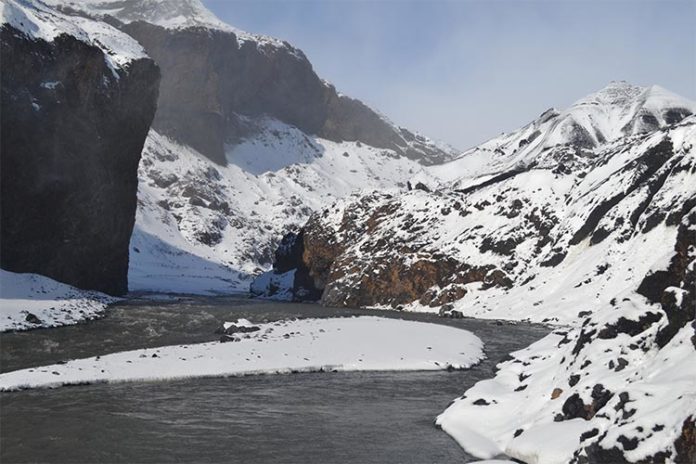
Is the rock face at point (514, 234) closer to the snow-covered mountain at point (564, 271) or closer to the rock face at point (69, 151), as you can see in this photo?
the snow-covered mountain at point (564, 271)

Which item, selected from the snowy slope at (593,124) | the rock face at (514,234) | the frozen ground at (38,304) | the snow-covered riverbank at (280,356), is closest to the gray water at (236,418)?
the snow-covered riverbank at (280,356)

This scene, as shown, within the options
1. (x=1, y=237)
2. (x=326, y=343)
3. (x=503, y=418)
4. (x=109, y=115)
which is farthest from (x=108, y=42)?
(x=503, y=418)

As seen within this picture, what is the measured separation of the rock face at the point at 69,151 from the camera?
245ft

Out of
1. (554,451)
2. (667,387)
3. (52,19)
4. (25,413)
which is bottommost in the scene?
(25,413)

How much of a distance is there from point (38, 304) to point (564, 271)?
63074mm

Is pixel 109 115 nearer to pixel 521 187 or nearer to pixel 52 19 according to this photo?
pixel 52 19

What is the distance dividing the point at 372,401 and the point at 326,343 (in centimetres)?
1648

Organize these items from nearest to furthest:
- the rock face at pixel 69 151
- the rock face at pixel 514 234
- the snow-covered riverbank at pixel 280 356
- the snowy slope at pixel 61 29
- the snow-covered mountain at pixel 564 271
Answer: the snow-covered mountain at pixel 564 271
the snow-covered riverbank at pixel 280 356
the rock face at pixel 69 151
the rock face at pixel 514 234
the snowy slope at pixel 61 29

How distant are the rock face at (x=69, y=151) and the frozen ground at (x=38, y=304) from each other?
203 inches

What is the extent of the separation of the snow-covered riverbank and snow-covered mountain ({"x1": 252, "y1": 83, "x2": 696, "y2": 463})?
6.92m

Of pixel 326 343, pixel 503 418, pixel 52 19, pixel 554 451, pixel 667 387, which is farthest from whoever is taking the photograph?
pixel 52 19

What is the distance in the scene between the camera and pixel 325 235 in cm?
12394

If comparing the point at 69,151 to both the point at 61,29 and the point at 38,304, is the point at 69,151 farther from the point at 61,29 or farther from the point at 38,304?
the point at 38,304

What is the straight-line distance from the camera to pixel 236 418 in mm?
27688
